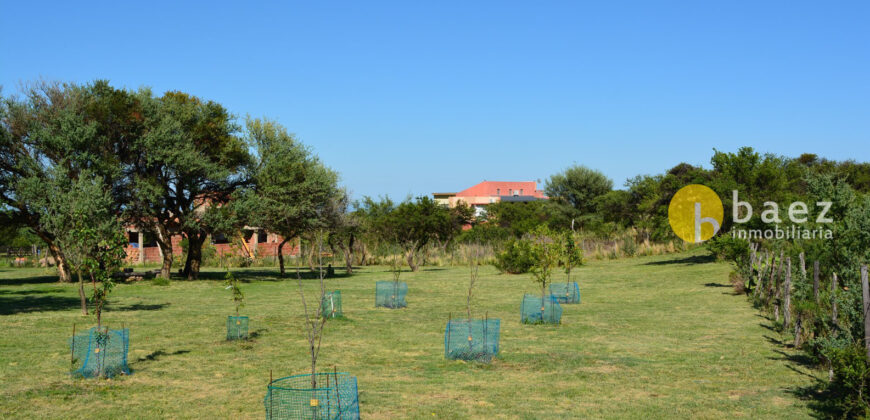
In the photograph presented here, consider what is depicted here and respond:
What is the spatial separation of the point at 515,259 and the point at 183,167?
18.0 m

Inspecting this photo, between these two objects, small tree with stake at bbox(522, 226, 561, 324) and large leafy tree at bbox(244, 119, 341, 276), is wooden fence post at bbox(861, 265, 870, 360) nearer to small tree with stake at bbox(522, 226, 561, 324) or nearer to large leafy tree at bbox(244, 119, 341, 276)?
small tree with stake at bbox(522, 226, 561, 324)

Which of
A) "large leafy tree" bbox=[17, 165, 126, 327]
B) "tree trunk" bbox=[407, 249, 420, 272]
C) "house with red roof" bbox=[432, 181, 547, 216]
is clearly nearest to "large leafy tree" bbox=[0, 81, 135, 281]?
"large leafy tree" bbox=[17, 165, 126, 327]

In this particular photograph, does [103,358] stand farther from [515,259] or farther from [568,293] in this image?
[515,259]

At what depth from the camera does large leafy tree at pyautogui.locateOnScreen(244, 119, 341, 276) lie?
32062 mm

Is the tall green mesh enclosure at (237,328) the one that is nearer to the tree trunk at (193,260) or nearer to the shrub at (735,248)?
the shrub at (735,248)

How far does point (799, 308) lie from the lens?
527 inches

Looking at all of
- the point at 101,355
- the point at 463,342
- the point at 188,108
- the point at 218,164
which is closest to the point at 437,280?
the point at 218,164

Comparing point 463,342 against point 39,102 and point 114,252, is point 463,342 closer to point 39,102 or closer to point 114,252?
point 114,252

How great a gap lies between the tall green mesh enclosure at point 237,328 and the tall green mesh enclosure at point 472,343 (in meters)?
4.67

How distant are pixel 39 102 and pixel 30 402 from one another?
78.5ft

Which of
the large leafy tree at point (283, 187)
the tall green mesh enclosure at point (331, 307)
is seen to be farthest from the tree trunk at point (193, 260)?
the tall green mesh enclosure at point (331, 307)

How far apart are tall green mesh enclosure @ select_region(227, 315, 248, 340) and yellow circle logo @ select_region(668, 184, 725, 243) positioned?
973 inches

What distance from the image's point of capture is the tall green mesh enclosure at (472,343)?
1236cm

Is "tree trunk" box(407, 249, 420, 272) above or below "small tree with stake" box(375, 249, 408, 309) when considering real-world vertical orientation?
above
